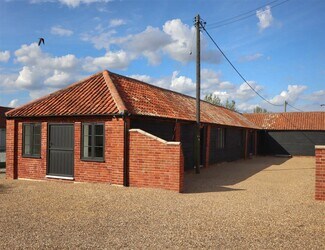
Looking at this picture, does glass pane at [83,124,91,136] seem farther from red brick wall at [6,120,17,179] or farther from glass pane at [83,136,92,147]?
red brick wall at [6,120,17,179]

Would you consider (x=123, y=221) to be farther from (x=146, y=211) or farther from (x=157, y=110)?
(x=157, y=110)

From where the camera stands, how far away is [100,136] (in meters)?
11.6

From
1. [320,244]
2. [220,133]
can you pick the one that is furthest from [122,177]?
[220,133]

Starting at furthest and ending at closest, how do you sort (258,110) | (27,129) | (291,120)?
(258,110) → (291,120) → (27,129)

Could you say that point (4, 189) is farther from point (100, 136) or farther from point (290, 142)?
point (290, 142)

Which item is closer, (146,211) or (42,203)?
(146,211)

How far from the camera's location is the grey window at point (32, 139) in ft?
42.3

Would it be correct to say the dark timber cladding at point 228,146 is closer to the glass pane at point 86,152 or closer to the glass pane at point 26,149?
the glass pane at point 86,152

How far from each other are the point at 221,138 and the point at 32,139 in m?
11.9

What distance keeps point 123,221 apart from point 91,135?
538 cm

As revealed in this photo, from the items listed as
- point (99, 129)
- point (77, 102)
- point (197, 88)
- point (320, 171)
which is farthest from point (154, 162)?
point (197, 88)

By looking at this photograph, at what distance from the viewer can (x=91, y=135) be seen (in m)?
11.7

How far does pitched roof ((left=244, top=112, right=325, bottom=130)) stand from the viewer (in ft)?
98.7

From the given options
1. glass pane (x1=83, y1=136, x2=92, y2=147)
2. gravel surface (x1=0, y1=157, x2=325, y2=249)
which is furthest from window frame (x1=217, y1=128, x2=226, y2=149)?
glass pane (x1=83, y1=136, x2=92, y2=147)
